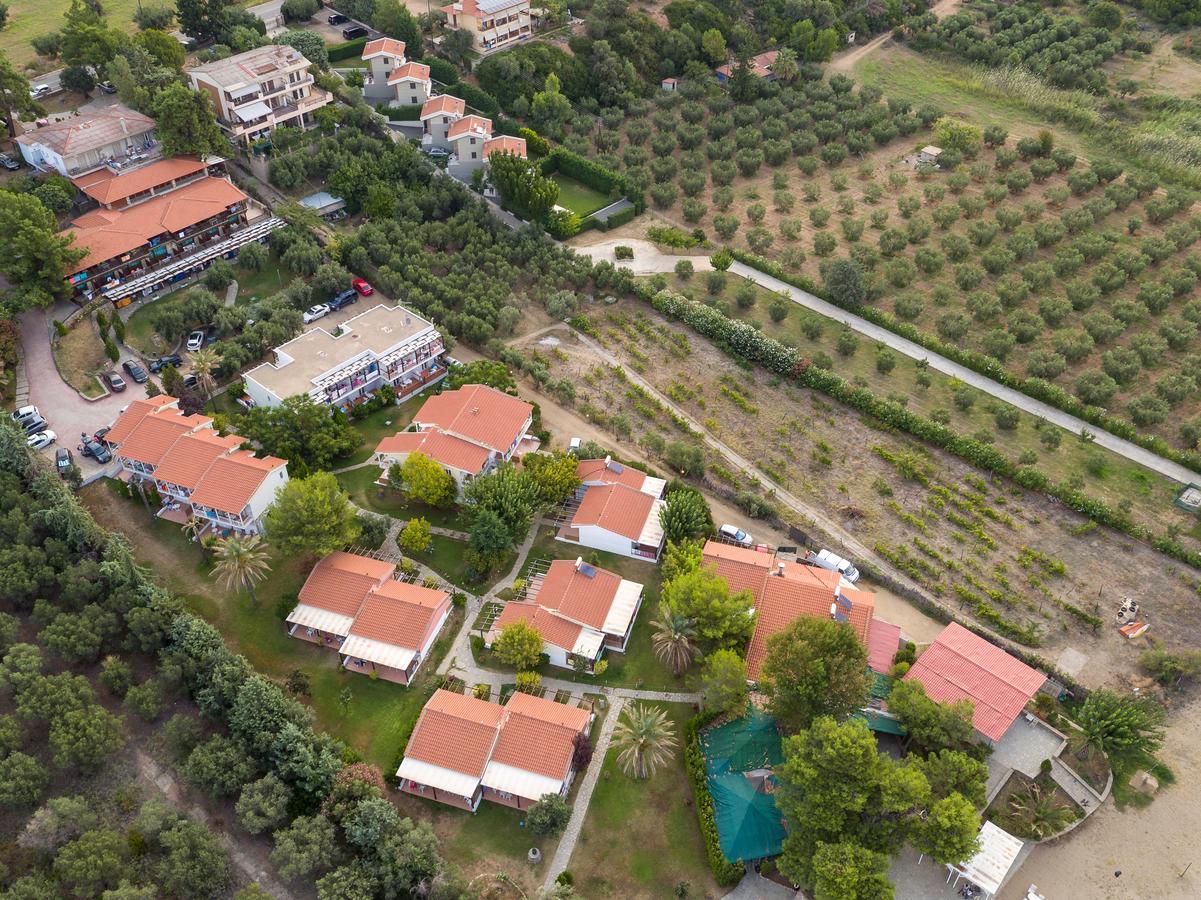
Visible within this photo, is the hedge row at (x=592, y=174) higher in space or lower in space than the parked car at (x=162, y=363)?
higher

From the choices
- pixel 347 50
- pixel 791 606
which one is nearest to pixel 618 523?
pixel 791 606

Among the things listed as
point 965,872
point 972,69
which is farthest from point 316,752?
point 972,69

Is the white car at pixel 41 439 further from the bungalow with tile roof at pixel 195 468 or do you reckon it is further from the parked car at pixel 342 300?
the parked car at pixel 342 300

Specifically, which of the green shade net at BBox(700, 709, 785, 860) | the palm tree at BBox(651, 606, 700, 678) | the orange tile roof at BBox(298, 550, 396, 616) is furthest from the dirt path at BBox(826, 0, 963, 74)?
the green shade net at BBox(700, 709, 785, 860)

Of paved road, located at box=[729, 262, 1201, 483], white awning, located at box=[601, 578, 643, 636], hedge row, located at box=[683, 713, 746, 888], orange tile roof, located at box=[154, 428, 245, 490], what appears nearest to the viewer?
hedge row, located at box=[683, 713, 746, 888]

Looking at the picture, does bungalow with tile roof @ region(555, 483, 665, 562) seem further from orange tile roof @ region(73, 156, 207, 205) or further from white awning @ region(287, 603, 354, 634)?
orange tile roof @ region(73, 156, 207, 205)

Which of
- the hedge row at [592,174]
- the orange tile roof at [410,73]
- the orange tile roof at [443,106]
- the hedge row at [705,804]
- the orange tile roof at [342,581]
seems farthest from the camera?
the orange tile roof at [410,73]

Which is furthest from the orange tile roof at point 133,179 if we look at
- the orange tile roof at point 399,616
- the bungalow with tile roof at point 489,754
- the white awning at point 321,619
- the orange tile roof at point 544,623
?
the bungalow with tile roof at point 489,754
